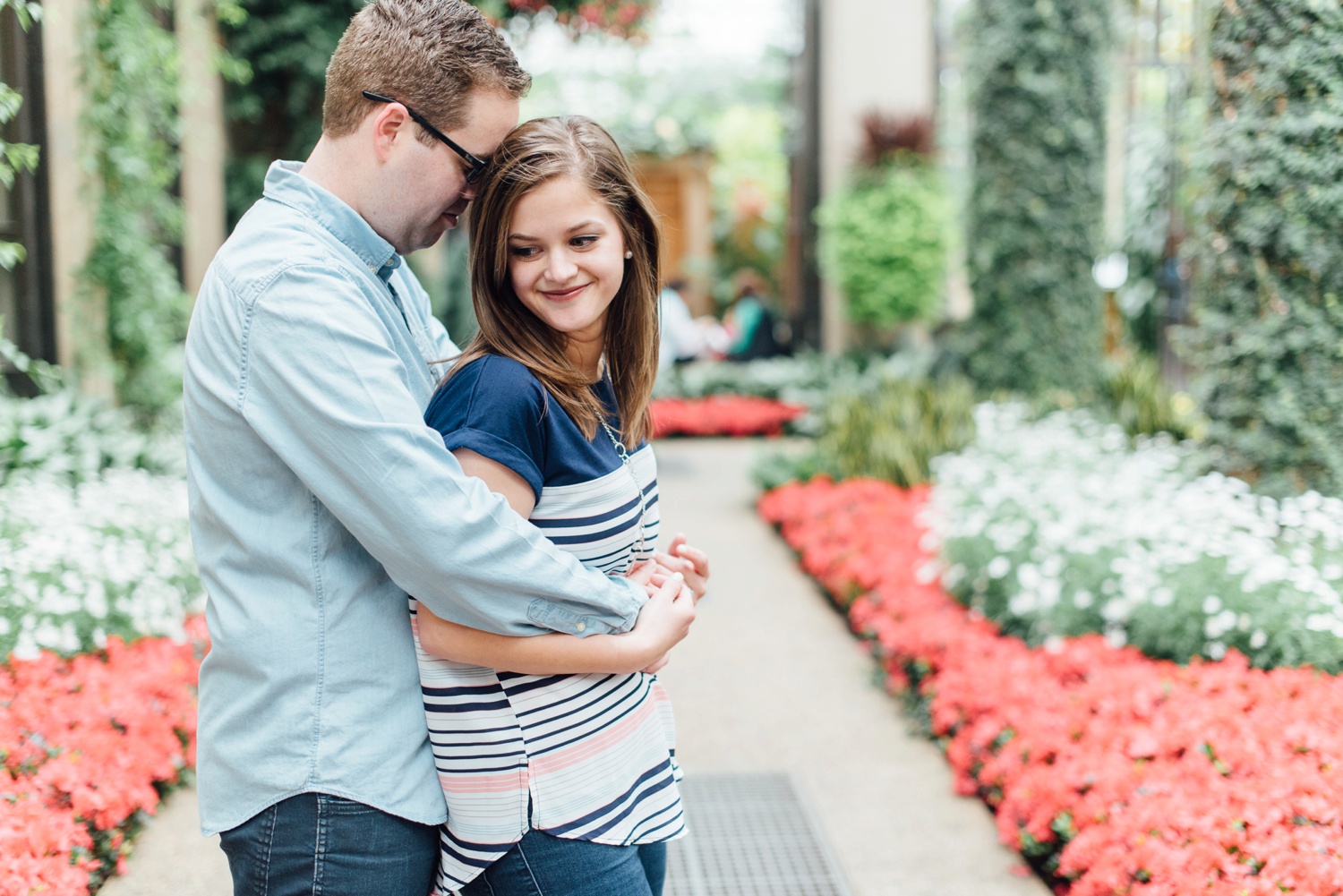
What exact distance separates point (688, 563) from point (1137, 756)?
1726 mm

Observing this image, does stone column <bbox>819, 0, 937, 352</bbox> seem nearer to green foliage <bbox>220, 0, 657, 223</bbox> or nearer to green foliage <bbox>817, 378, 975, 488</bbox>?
green foliage <bbox>220, 0, 657, 223</bbox>

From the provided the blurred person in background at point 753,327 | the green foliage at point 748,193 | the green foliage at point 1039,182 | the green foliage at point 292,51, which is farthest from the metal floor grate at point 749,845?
the green foliage at point 748,193

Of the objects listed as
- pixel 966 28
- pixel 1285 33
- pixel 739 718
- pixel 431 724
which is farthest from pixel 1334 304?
pixel 966 28

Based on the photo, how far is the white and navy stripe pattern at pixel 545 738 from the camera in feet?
4.72

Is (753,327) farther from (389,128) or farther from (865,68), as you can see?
(389,128)

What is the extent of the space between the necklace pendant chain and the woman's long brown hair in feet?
0.09

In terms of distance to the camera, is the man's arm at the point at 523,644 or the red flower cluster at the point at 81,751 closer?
the man's arm at the point at 523,644

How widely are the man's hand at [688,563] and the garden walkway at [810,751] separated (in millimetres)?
1415

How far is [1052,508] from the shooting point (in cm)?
442

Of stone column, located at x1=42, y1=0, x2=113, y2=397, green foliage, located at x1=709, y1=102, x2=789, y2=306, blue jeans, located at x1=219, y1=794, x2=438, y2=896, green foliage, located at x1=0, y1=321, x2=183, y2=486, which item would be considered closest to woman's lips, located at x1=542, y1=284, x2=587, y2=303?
blue jeans, located at x1=219, y1=794, x2=438, y2=896

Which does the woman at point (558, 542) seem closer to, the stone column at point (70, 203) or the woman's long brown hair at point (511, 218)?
the woman's long brown hair at point (511, 218)

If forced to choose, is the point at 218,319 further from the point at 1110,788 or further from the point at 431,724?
the point at 1110,788

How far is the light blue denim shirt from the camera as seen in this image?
126 cm

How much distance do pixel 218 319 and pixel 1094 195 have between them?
302 inches
